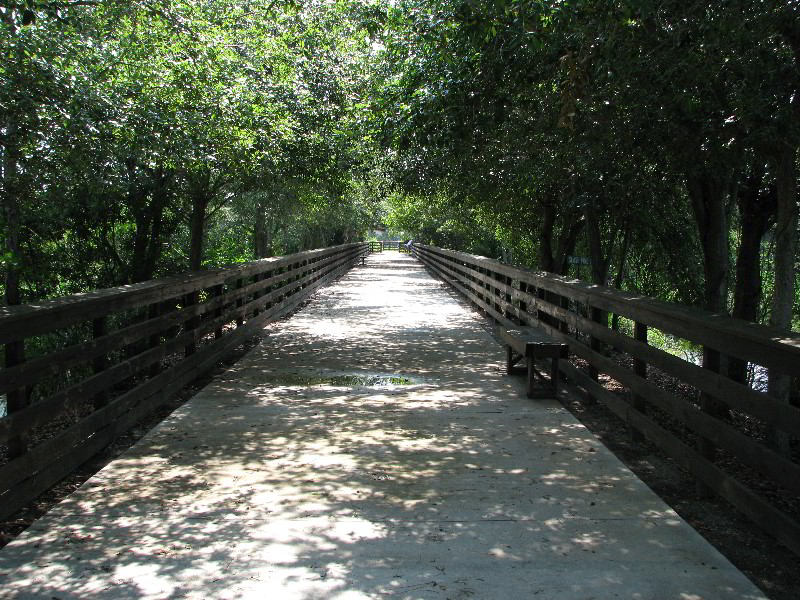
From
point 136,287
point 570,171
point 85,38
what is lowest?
point 136,287

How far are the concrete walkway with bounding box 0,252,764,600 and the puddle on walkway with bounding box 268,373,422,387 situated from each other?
0.48m

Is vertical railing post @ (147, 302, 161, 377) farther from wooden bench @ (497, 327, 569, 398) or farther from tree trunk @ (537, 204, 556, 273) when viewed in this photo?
tree trunk @ (537, 204, 556, 273)

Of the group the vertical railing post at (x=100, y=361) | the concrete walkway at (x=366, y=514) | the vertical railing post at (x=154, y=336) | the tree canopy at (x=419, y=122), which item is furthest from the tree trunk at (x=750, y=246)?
the vertical railing post at (x=100, y=361)

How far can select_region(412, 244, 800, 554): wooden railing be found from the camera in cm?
312

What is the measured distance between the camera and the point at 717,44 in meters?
5.47

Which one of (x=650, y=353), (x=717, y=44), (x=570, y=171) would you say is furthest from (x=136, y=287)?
(x=570, y=171)

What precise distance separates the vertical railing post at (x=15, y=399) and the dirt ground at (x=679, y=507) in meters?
0.32

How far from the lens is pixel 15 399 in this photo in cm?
369

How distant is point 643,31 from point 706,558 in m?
4.52

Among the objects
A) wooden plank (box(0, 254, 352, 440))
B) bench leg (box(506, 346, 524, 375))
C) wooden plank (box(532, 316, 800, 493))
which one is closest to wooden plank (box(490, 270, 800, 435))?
wooden plank (box(532, 316, 800, 493))

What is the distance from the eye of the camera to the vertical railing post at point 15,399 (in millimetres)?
3676

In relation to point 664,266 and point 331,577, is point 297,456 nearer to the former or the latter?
point 331,577

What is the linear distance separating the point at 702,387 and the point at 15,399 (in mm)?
3488

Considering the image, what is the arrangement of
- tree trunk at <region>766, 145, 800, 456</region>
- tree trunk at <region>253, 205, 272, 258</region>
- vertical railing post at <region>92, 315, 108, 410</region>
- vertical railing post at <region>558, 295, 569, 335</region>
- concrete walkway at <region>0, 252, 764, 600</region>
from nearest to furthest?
concrete walkway at <region>0, 252, 764, 600</region>
vertical railing post at <region>92, 315, 108, 410</region>
tree trunk at <region>766, 145, 800, 456</region>
vertical railing post at <region>558, 295, 569, 335</region>
tree trunk at <region>253, 205, 272, 258</region>
